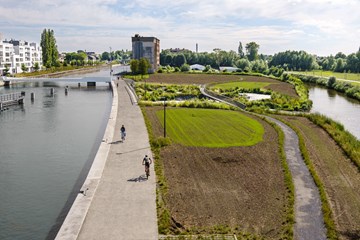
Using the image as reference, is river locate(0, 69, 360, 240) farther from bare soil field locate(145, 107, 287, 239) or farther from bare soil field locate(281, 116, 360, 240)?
bare soil field locate(281, 116, 360, 240)

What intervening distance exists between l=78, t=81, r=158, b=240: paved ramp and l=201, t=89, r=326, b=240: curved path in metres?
6.29

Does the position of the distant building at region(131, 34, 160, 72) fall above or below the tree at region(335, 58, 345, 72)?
above

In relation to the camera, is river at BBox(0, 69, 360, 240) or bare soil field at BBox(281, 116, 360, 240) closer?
bare soil field at BBox(281, 116, 360, 240)

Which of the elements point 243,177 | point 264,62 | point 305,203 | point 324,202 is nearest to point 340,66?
point 264,62

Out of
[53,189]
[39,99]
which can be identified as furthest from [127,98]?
[53,189]

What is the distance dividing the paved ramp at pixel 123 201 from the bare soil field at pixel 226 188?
1126 mm

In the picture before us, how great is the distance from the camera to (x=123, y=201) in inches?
668

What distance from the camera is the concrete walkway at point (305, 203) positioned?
14695 mm

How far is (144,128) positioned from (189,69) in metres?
104

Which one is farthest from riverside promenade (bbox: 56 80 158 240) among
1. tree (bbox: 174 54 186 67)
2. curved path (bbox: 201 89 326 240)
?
tree (bbox: 174 54 186 67)

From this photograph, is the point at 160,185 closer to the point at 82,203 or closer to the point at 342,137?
the point at 82,203

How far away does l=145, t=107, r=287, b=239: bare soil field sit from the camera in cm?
1557

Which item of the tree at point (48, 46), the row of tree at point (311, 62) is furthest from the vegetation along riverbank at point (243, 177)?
the row of tree at point (311, 62)

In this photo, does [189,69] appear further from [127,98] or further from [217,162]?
[217,162]
